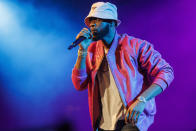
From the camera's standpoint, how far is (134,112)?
91 cm

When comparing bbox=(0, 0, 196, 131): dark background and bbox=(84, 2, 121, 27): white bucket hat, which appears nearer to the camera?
bbox=(84, 2, 121, 27): white bucket hat

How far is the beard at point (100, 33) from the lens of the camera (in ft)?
3.53

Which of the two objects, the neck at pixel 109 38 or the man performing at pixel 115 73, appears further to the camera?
the neck at pixel 109 38

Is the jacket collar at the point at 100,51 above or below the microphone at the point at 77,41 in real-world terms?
below

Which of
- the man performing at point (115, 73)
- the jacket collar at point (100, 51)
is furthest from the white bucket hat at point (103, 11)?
the jacket collar at point (100, 51)

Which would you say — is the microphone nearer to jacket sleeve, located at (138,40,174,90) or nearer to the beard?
the beard

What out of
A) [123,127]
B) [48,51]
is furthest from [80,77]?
[48,51]

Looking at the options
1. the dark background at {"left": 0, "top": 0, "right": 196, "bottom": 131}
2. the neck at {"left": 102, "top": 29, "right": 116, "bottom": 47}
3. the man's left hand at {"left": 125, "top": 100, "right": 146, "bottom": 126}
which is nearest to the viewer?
the man's left hand at {"left": 125, "top": 100, "right": 146, "bottom": 126}

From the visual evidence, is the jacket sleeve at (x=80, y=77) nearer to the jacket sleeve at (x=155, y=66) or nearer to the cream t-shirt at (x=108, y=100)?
the cream t-shirt at (x=108, y=100)

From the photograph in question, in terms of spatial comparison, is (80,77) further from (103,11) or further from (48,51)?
(48,51)

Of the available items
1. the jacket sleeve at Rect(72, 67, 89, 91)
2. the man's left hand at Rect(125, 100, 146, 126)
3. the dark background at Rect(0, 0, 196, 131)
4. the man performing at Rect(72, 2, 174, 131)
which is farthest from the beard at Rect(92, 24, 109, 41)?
the dark background at Rect(0, 0, 196, 131)

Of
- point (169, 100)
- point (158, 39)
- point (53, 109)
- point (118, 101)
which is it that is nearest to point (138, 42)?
point (118, 101)

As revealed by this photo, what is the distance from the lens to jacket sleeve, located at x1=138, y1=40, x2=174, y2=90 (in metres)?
0.99

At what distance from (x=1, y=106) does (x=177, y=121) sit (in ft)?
5.13
